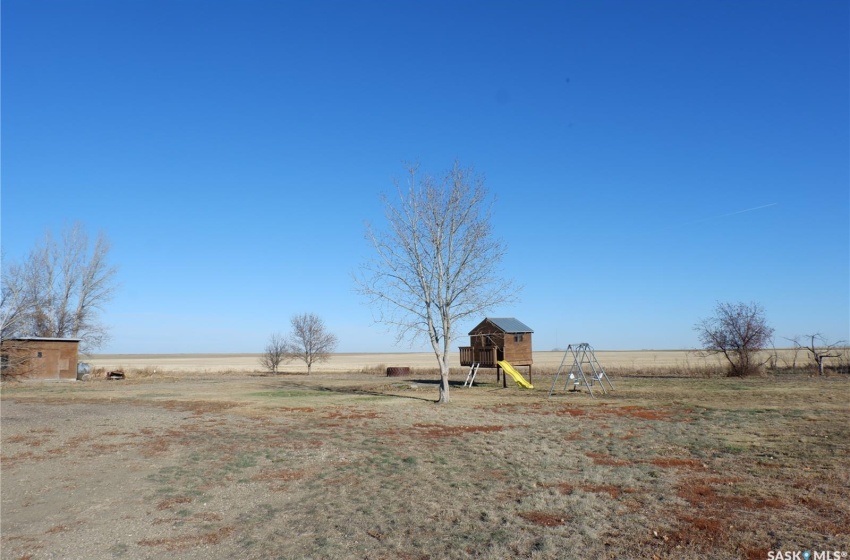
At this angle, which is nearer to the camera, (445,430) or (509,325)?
(445,430)

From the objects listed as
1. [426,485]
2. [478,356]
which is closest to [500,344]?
[478,356]

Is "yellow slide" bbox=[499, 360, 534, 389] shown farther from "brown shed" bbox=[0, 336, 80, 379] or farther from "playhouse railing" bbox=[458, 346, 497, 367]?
"brown shed" bbox=[0, 336, 80, 379]

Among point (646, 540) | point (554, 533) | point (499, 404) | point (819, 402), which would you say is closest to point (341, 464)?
point (554, 533)

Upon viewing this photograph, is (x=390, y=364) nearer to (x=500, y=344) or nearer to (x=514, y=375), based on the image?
(x=500, y=344)

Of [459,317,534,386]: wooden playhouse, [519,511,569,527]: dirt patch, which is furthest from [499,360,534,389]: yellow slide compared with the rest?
[519,511,569,527]: dirt patch

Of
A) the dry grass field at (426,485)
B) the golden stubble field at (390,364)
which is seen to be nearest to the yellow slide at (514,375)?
the dry grass field at (426,485)

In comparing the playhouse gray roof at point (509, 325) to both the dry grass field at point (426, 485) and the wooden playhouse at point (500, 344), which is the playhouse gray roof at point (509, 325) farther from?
the dry grass field at point (426, 485)

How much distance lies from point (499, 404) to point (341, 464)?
14580mm

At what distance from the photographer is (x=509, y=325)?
40031 millimetres

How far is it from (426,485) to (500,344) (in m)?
29.7

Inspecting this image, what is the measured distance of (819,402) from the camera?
23.1m

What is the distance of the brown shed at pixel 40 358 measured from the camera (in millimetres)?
39656

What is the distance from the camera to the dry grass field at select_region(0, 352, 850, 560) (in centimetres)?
687

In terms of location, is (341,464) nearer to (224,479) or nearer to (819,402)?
(224,479)
